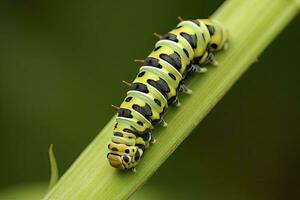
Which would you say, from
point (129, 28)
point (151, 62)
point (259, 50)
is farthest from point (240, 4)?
point (129, 28)

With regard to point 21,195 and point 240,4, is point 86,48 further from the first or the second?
point 240,4

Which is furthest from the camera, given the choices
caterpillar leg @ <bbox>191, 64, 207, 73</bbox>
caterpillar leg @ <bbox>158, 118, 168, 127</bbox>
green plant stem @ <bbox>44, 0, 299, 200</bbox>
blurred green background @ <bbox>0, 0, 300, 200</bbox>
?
blurred green background @ <bbox>0, 0, 300, 200</bbox>

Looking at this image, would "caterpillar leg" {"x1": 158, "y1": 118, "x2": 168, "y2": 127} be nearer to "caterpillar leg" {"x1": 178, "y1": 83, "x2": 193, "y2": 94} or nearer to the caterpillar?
the caterpillar

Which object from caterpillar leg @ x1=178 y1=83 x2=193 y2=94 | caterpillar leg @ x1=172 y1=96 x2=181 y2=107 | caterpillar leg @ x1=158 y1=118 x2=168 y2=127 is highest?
caterpillar leg @ x1=178 y1=83 x2=193 y2=94

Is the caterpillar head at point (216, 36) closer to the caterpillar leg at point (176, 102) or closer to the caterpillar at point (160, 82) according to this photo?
the caterpillar at point (160, 82)

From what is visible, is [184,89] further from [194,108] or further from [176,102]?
[194,108]

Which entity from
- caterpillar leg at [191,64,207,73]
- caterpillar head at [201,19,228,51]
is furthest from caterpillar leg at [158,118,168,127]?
caterpillar head at [201,19,228,51]

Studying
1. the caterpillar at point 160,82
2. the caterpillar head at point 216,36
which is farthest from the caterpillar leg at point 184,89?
the caterpillar head at point 216,36

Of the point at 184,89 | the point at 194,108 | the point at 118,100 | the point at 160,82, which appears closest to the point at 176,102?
the point at 184,89
